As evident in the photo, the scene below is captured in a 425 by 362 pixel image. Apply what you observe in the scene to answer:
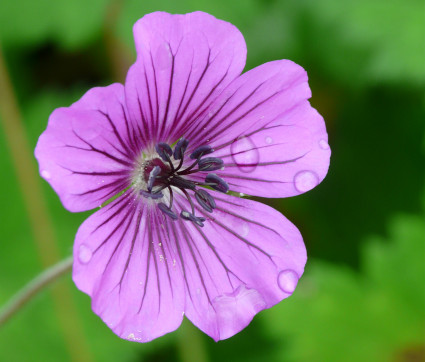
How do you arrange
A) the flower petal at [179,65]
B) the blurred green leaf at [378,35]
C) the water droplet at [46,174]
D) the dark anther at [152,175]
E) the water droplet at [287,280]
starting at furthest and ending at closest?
the blurred green leaf at [378,35], the dark anther at [152,175], the water droplet at [287,280], the flower petal at [179,65], the water droplet at [46,174]

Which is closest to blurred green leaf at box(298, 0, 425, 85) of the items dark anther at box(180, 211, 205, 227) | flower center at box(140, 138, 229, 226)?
flower center at box(140, 138, 229, 226)

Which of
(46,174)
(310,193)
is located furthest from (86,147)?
(310,193)

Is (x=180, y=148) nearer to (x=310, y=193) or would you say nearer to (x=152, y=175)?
(x=152, y=175)

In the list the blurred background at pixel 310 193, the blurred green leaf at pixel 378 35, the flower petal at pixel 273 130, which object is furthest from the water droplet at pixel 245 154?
the blurred green leaf at pixel 378 35

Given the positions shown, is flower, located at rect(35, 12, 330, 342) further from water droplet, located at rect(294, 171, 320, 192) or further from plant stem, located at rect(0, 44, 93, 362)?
plant stem, located at rect(0, 44, 93, 362)

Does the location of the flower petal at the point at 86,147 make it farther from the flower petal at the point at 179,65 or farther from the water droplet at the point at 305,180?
the water droplet at the point at 305,180

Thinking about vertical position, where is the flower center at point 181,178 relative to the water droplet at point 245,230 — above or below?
above

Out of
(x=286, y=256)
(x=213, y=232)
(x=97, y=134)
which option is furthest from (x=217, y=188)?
(x=97, y=134)
